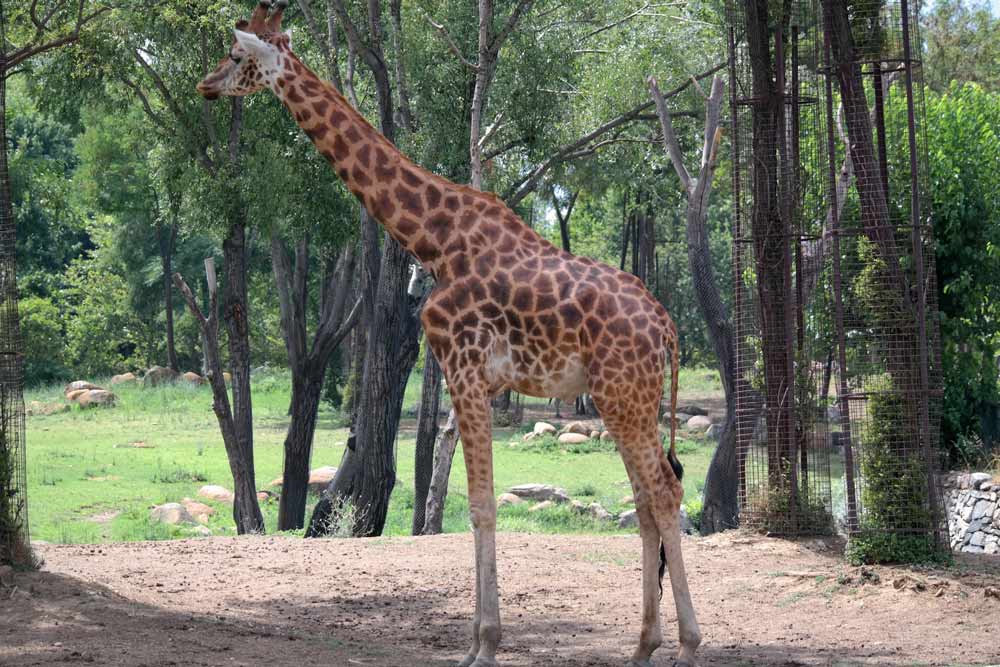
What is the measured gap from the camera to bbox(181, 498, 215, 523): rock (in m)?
21.1

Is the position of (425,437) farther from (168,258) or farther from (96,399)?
(168,258)

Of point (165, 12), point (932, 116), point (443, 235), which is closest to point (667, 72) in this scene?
point (932, 116)

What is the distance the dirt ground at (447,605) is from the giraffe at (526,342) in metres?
0.85

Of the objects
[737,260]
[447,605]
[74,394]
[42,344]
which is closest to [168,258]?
[74,394]

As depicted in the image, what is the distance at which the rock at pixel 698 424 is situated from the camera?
33688mm

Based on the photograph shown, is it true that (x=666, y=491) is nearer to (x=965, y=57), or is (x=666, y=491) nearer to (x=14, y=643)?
(x=14, y=643)

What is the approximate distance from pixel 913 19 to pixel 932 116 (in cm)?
626

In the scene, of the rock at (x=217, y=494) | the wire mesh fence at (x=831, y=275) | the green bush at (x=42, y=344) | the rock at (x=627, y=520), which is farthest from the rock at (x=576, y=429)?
the green bush at (x=42, y=344)

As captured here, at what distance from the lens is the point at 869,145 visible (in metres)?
11.3

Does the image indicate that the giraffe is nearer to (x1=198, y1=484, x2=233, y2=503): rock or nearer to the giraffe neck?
the giraffe neck

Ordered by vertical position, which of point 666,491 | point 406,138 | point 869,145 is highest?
point 406,138

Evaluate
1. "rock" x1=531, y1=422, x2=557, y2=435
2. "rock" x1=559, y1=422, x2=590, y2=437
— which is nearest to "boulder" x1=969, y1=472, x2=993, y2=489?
"rock" x1=559, y1=422, x2=590, y2=437

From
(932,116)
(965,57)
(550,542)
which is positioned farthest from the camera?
(965,57)

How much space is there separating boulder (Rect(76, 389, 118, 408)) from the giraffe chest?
97.4ft
